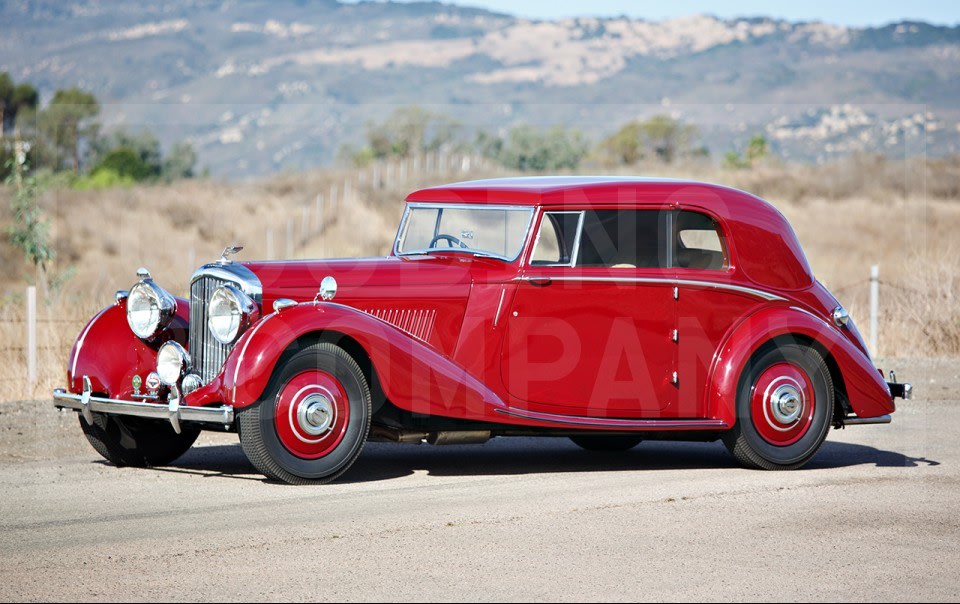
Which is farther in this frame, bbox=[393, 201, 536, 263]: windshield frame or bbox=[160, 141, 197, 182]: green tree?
bbox=[160, 141, 197, 182]: green tree

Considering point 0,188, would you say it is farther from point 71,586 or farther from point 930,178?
point 71,586

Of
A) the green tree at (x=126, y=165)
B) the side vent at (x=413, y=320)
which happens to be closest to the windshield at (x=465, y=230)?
the side vent at (x=413, y=320)

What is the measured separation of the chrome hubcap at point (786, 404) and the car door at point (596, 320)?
697 millimetres

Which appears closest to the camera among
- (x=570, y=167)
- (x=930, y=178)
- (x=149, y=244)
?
(x=149, y=244)

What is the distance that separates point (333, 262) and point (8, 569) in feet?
10.5

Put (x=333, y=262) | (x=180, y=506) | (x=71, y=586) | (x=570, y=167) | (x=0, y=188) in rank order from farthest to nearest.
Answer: (x=570, y=167) < (x=0, y=188) < (x=333, y=262) < (x=180, y=506) < (x=71, y=586)

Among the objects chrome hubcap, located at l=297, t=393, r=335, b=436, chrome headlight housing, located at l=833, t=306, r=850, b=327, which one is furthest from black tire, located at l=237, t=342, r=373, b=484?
chrome headlight housing, located at l=833, t=306, r=850, b=327

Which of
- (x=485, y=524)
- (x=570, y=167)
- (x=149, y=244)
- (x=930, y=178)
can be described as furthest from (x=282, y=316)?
(x=570, y=167)

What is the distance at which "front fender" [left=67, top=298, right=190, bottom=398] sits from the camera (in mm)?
8445

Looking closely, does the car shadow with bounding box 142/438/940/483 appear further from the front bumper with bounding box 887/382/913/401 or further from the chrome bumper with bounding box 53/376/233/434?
the chrome bumper with bounding box 53/376/233/434

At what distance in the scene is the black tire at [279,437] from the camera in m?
7.54

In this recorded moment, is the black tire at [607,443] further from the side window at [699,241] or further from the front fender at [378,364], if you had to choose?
the front fender at [378,364]

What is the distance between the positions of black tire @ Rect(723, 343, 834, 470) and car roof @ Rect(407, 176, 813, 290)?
1.76 ft

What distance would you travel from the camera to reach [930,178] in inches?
1729
